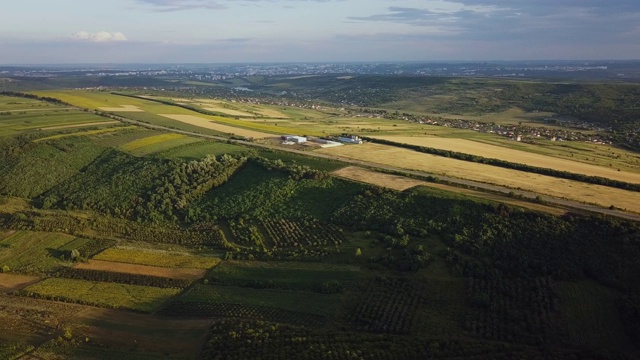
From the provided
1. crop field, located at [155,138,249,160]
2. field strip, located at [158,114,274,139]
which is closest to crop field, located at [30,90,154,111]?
field strip, located at [158,114,274,139]

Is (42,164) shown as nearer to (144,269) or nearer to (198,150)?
(198,150)

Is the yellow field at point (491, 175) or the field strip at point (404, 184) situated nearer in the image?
the field strip at point (404, 184)

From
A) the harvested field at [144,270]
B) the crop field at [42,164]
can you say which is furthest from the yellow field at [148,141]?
the harvested field at [144,270]

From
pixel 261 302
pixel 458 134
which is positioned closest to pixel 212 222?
pixel 261 302

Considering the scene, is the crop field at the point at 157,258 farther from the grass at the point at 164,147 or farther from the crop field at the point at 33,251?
the grass at the point at 164,147

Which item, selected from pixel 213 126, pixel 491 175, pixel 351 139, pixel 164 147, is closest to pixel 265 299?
pixel 491 175

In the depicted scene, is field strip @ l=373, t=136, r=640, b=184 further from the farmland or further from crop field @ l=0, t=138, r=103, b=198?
crop field @ l=0, t=138, r=103, b=198

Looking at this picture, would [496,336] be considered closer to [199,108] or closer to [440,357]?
[440,357]
